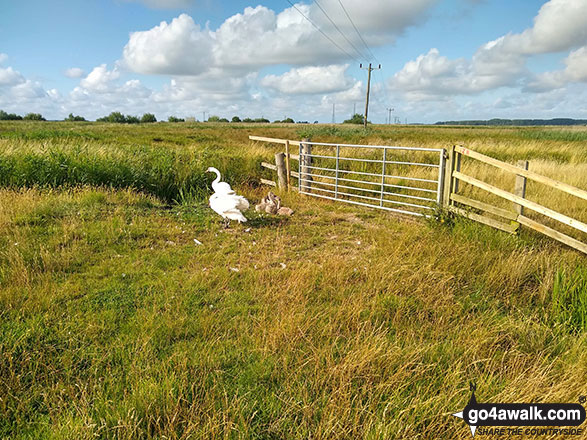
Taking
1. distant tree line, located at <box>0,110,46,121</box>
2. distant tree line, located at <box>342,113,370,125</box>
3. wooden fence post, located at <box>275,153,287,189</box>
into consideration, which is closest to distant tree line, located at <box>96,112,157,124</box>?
distant tree line, located at <box>0,110,46,121</box>

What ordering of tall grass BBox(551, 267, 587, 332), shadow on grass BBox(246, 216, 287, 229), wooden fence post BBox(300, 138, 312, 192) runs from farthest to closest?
1. wooden fence post BBox(300, 138, 312, 192)
2. shadow on grass BBox(246, 216, 287, 229)
3. tall grass BBox(551, 267, 587, 332)

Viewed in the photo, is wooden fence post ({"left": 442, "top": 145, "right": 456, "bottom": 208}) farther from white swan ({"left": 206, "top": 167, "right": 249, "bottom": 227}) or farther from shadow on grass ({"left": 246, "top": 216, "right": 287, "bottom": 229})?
white swan ({"left": 206, "top": 167, "right": 249, "bottom": 227})

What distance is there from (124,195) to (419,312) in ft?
25.7

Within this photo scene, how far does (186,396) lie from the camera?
9.70 ft

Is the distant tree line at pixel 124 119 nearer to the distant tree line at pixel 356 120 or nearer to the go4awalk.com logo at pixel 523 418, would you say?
the distant tree line at pixel 356 120

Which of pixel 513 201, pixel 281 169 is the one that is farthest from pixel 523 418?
pixel 281 169

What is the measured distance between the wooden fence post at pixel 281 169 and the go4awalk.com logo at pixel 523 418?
371 inches

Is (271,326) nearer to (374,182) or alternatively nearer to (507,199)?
(507,199)

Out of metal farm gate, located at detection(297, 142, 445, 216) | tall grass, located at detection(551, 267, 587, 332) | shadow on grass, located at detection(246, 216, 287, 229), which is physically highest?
metal farm gate, located at detection(297, 142, 445, 216)

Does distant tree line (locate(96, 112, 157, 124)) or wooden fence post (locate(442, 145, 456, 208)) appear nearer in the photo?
wooden fence post (locate(442, 145, 456, 208))

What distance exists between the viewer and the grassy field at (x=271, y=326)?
112 inches

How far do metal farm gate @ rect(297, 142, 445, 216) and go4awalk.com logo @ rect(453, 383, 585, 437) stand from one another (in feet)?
17.2

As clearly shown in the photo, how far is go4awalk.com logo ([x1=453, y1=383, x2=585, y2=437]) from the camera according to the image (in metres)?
2.75

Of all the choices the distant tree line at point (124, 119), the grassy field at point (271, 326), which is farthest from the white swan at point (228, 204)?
the distant tree line at point (124, 119)
